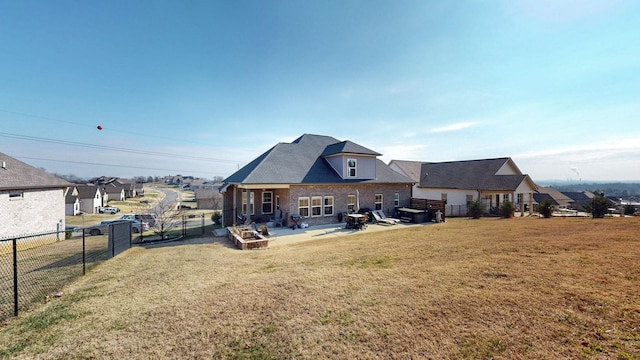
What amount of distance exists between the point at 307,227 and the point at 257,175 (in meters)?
4.83

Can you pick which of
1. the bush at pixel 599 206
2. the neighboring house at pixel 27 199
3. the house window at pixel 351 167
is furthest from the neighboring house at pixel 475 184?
the neighboring house at pixel 27 199

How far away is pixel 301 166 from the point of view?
19328mm

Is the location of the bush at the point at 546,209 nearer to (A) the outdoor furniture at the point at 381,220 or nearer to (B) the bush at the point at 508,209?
(B) the bush at the point at 508,209

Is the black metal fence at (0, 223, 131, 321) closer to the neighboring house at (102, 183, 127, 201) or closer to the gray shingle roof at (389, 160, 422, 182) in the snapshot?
the gray shingle roof at (389, 160, 422, 182)

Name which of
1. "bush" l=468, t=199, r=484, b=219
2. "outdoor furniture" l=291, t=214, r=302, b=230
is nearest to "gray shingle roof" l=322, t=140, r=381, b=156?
"outdoor furniture" l=291, t=214, r=302, b=230

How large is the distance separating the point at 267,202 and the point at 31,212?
16650 millimetres

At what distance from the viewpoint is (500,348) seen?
144 inches

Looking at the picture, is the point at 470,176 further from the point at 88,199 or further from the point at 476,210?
the point at 88,199

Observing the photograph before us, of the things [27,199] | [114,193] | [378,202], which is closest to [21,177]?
[27,199]

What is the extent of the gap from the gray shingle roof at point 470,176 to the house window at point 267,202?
20.3 metres

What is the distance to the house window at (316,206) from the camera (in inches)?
716

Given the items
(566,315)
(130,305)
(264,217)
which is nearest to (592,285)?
(566,315)

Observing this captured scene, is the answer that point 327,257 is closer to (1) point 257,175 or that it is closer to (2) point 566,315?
(2) point 566,315

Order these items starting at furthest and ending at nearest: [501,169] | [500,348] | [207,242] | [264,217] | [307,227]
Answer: [501,169]
[264,217]
[307,227]
[207,242]
[500,348]
